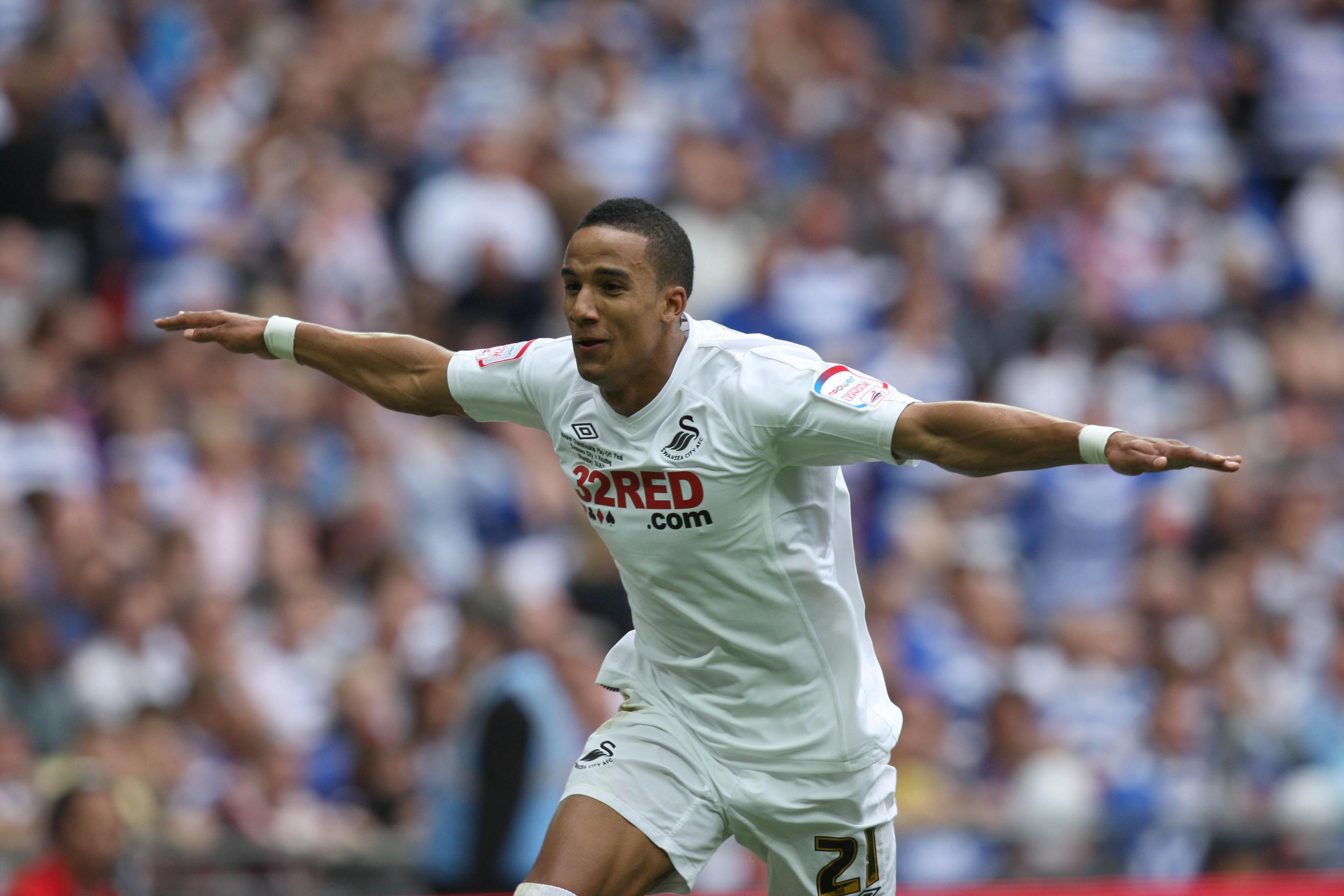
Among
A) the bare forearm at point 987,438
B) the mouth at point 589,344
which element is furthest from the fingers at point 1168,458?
the mouth at point 589,344

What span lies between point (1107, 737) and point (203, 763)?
183 inches

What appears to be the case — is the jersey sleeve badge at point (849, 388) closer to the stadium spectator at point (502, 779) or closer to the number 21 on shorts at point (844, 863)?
the number 21 on shorts at point (844, 863)

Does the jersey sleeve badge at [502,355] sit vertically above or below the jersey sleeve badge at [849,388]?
above

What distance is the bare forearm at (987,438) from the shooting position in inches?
180

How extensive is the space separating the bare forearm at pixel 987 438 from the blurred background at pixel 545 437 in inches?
130

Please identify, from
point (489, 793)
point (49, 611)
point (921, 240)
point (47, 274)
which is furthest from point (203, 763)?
point (921, 240)

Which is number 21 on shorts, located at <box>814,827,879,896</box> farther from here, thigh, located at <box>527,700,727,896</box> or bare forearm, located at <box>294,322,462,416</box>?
bare forearm, located at <box>294,322,462,416</box>

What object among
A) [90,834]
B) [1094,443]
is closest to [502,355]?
[1094,443]

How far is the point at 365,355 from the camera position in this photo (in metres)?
5.68

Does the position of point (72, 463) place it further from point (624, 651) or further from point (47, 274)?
point (624, 651)

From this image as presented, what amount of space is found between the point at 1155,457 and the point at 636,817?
1725mm

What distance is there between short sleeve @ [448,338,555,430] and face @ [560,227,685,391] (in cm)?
44

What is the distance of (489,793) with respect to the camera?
25.1ft

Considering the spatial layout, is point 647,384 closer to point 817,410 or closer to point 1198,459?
point 817,410
